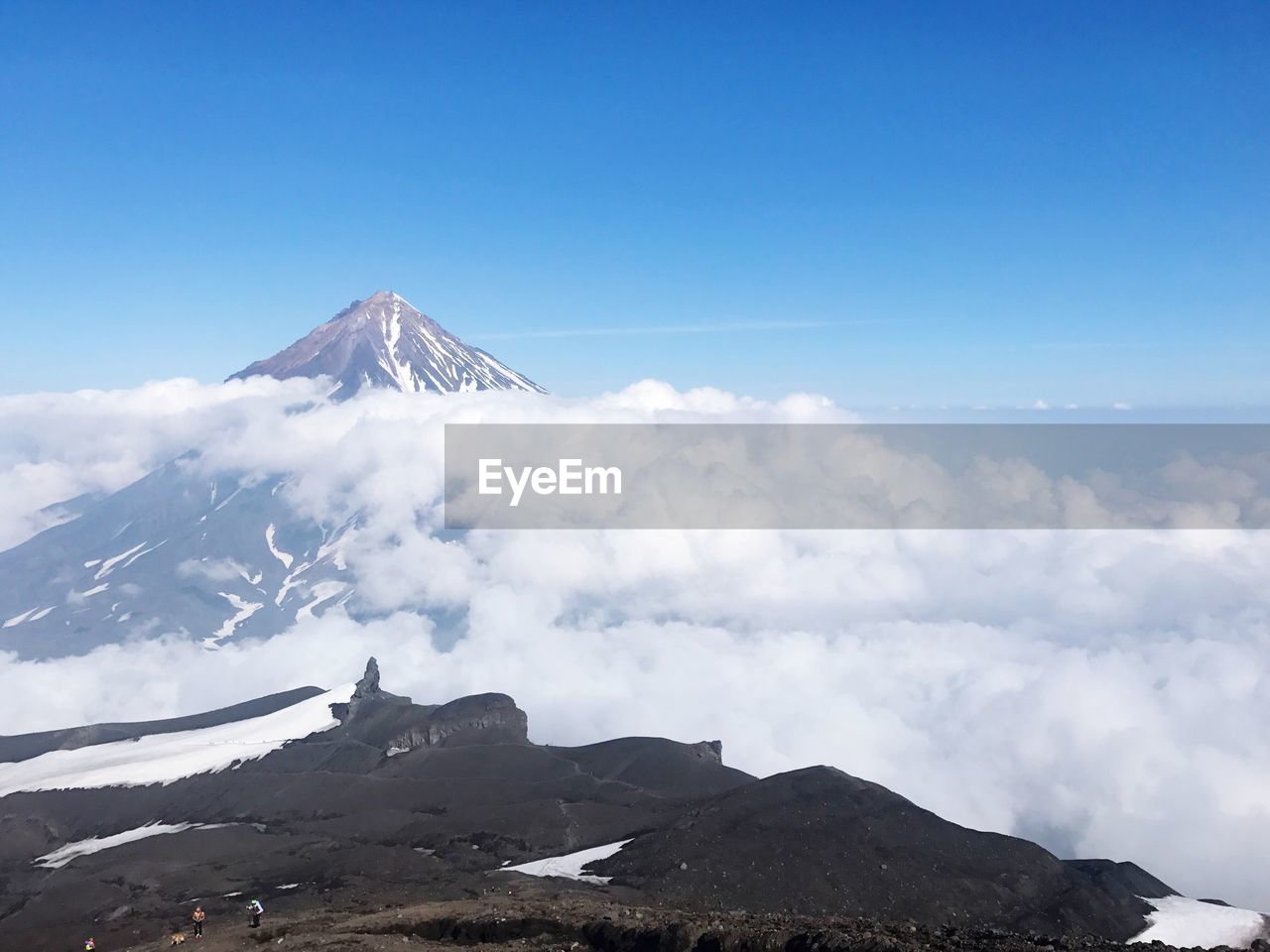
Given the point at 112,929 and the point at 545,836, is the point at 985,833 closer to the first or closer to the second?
the point at 545,836

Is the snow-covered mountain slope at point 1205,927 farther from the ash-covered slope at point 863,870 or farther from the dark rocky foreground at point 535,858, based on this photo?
the dark rocky foreground at point 535,858

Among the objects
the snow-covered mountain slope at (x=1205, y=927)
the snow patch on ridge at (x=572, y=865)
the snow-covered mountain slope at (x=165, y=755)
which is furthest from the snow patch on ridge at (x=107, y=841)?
the snow-covered mountain slope at (x=1205, y=927)

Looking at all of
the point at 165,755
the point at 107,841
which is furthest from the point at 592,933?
the point at 165,755

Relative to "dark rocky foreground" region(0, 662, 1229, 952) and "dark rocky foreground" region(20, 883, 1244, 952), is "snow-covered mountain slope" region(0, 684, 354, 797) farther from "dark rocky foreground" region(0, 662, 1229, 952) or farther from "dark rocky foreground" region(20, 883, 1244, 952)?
"dark rocky foreground" region(20, 883, 1244, 952)

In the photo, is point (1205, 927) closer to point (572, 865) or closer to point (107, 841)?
point (572, 865)

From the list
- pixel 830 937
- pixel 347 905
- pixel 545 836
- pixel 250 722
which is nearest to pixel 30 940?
pixel 347 905

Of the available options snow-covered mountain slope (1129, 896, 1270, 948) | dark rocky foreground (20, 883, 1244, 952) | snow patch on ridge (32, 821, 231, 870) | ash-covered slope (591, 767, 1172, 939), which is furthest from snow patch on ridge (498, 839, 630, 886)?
snow patch on ridge (32, 821, 231, 870)
